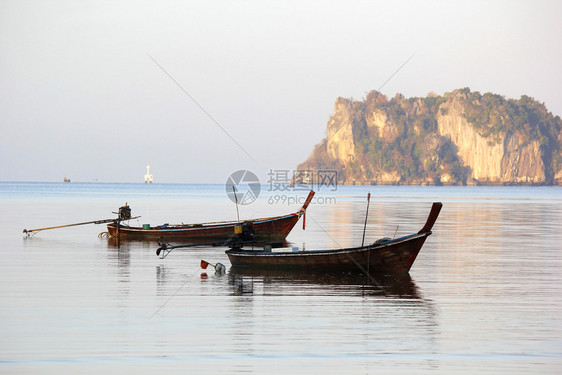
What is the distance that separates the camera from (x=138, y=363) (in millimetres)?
11570

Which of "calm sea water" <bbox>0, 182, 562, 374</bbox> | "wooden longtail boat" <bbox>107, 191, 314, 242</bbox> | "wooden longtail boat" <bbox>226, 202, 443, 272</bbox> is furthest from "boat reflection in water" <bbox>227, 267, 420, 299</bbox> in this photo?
"wooden longtail boat" <bbox>107, 191, 314, 242</bbox>

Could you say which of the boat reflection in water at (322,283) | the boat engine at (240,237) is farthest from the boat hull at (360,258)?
the boat engine at (240,237)

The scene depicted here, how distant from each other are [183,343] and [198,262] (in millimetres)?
13714

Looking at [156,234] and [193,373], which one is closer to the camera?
[193,373]

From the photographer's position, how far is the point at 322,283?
2011 centimetres

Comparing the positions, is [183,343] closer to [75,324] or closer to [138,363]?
[138,363]

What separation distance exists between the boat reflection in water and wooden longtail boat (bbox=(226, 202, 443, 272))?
0.71 ft

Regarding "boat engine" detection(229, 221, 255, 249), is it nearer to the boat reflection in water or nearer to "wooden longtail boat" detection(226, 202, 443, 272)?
the boat reflection in water

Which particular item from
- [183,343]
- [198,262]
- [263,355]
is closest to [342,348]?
[263,355]

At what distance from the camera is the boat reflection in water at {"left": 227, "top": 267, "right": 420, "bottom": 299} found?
734 inches

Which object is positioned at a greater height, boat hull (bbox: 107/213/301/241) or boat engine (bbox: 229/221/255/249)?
boat engine (bbox: 229/221/255/249)

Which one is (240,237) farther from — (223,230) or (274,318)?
(223,230)

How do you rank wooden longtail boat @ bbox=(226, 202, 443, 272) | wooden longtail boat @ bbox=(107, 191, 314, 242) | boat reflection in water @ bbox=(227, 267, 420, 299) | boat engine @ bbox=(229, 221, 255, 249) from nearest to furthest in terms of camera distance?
boat reflection in water @ bbox=(227, 267, 420, 299) < wooden longtail boat @ bbox=(226, 202, 443, 272) < boat engine @ bbox=(229, 221, 255, 249) < wooden longtail boat @ bbox=(107, 191, 314, 242)

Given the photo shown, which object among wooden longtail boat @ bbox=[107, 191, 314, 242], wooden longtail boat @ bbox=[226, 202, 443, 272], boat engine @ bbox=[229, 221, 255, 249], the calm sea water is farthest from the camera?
wooden longtail boat @ bbox=[107, 191, 314, 242]
